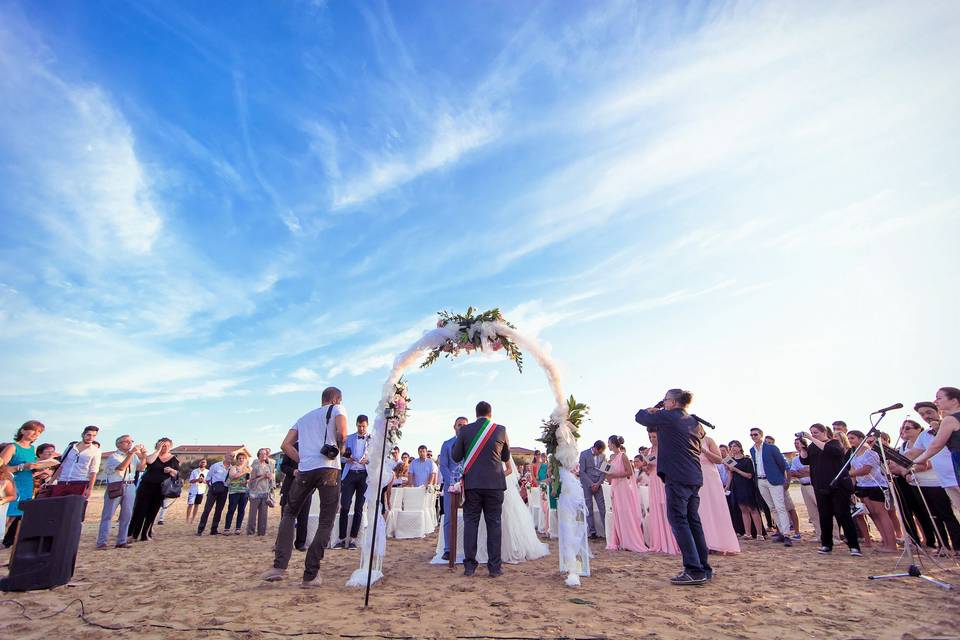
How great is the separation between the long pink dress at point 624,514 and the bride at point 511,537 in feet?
5.94

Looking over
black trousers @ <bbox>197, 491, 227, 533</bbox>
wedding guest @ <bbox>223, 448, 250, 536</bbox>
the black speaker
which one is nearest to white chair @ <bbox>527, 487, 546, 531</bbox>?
wedding guest @ <bbox>223, 448, 250, 536</bbox>

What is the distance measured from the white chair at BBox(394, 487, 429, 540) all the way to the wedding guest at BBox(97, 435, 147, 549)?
506 cm

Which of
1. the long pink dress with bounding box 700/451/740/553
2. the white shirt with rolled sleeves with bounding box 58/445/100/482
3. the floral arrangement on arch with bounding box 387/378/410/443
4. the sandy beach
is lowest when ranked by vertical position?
the sandy beach

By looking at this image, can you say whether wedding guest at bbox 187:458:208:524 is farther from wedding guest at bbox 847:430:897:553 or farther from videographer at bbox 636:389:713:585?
wedding guest at bbox 847:430:897:553

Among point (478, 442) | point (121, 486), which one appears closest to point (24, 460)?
point (121, 486)

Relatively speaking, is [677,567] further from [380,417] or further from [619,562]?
[380,417]

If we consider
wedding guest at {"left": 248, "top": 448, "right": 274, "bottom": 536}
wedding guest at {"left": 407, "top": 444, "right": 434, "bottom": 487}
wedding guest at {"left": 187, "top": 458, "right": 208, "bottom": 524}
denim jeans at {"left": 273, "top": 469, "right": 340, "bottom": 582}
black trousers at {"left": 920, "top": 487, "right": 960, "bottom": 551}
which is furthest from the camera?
wedding guest at {"left": 187, "top": 458, "right": 208, "bottom": 524}

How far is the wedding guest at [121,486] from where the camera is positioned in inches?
313

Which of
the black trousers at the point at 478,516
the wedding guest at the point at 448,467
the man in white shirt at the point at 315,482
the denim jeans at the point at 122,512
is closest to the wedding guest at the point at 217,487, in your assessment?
the denim jeans at the point at 122,512

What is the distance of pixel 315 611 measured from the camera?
413 centimetres

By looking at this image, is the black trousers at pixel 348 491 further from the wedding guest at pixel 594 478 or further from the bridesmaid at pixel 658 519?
the bridesmaid at pixel 658 519

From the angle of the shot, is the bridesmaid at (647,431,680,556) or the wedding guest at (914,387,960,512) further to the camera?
the bridesmaid at (647,431,680,556)

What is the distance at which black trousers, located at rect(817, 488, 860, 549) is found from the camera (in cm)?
671

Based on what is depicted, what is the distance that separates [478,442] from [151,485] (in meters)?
6.88
